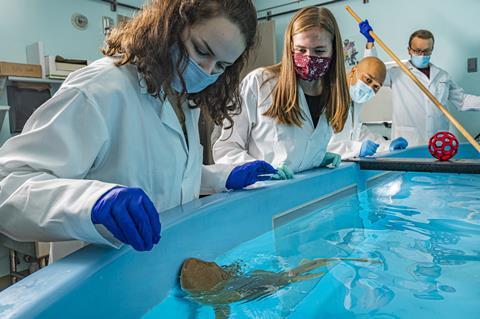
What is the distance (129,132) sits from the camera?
31.7 inches

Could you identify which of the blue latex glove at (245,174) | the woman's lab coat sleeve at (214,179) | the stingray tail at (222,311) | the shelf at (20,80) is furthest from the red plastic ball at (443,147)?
the shelf at (20,80)

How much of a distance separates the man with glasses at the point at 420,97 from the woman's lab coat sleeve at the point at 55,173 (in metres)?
2.74

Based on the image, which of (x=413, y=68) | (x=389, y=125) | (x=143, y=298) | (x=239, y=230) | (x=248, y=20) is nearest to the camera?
(x=143, y=298)

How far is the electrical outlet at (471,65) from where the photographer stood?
3.29 meters

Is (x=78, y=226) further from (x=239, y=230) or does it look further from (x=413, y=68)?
(x=413, y=68)

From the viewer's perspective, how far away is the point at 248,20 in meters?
0.91

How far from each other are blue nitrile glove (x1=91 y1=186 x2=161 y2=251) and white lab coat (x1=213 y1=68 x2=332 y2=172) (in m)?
0.93

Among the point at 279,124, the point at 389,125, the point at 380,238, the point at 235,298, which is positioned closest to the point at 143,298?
the point at 235,298

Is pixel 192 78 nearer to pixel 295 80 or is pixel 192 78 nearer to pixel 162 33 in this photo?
pixel 162 33

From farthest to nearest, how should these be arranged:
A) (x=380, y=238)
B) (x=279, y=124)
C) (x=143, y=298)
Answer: (x=279, y=124)
(x=380, y=238)
(x=143, y=298)

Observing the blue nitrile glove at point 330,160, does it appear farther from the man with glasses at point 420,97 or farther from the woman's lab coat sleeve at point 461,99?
the woman's lab coat sleeve at point 461,99

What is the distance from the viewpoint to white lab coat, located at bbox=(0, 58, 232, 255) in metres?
0.59

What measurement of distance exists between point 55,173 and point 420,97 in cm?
313

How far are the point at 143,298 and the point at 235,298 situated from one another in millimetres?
184
